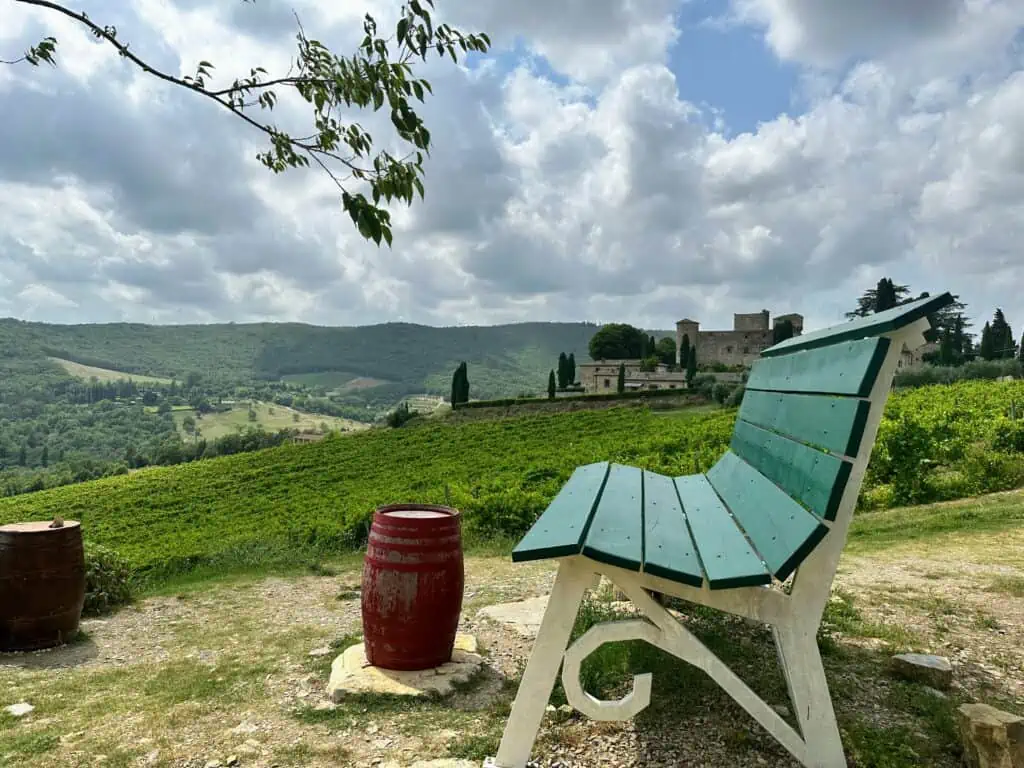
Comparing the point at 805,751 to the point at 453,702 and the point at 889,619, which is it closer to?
the point at 453,702

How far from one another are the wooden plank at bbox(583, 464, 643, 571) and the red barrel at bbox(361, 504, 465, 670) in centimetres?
105

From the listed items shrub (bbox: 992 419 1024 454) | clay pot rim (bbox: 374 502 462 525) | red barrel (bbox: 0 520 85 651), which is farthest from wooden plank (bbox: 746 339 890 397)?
shrub (bbox: 992 419 1024 454)

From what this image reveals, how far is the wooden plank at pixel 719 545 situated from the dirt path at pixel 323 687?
803mm

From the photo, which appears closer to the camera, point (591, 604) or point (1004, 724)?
point (1004, 724)

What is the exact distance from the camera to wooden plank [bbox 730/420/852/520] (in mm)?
2027

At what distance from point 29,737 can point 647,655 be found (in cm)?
291

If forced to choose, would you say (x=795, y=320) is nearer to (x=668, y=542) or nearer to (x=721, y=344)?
(x=721, y=344)

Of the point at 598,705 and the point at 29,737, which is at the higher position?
the point at 598,705

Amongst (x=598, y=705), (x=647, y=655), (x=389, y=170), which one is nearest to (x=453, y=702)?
(x=647, y=655)

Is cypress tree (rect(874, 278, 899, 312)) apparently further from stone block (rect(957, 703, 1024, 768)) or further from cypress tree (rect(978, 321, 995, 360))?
stone block (rect(957, 703, 1024, 768))

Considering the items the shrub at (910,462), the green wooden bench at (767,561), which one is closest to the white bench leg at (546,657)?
the green wooden bench at (767,561)

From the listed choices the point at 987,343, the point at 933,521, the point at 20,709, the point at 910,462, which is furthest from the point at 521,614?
the point at 987,343

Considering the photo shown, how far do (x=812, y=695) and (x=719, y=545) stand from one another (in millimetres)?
553

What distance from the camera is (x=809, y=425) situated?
2486 mm
